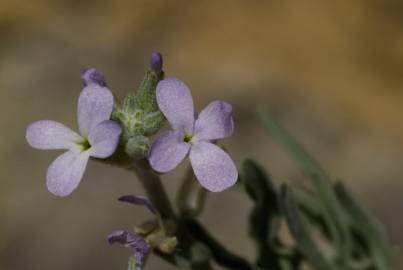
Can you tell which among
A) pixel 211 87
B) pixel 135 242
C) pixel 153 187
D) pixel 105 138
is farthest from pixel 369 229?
pixel 211 87

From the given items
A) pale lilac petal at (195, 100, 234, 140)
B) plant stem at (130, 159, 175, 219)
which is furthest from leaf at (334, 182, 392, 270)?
pale lilac petal at (195, 100, 234, 140)

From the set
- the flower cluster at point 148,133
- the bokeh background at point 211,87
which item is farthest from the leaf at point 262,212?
the bokeh background at point 211,87

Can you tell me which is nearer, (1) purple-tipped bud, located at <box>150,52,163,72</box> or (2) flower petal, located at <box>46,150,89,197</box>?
(2) flower petal, located at <box>46,150,89,197</box>

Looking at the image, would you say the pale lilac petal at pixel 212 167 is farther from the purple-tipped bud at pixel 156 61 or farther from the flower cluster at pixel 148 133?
the purple-tipped bud at pixel 156 61

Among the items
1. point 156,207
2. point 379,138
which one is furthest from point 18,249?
point 156,207

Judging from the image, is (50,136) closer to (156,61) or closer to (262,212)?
(156,61)

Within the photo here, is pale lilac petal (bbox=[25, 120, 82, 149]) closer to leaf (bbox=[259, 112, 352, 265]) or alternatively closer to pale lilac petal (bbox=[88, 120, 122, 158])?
pale lilac petal (bbox=[88, 120, 122, 158])
